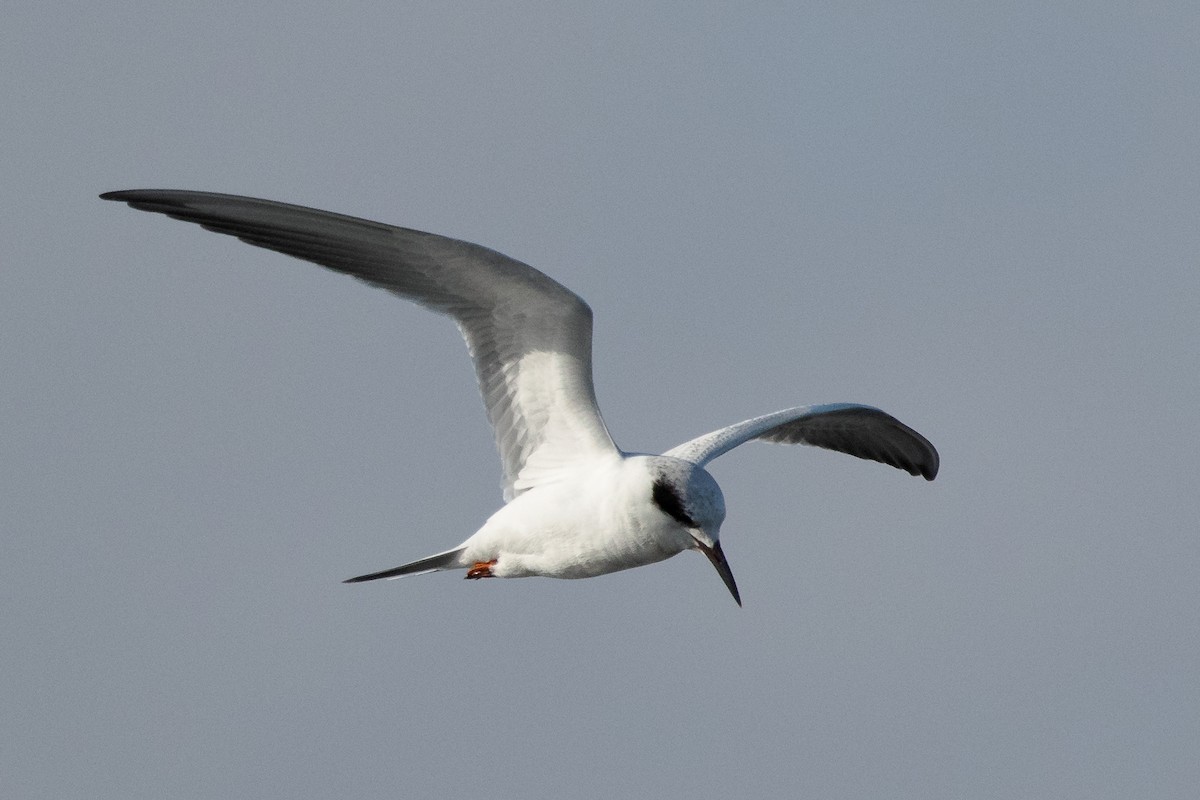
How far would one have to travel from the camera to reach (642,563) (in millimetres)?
12227

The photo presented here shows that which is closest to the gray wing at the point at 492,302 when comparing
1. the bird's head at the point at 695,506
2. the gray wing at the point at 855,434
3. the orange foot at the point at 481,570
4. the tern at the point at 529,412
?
the tern at the point at 529,412

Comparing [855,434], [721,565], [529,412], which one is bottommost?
[721,565]

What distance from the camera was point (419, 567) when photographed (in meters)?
13.4

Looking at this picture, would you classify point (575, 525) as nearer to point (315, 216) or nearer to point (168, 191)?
point (315, 216)

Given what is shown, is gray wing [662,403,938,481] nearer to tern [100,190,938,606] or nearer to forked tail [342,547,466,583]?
tern [100,190,938,606]

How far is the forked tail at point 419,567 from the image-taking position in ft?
43.5

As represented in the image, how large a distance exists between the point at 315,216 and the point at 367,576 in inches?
112

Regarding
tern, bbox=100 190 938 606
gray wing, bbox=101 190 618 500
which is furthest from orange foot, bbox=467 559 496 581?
gray wing, bbox=101 190 618 500

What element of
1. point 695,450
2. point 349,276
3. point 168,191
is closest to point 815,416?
point 695,450

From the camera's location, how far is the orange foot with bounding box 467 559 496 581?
1298cm

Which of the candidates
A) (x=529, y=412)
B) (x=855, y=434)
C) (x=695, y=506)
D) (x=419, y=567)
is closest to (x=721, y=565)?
(x=695, y=506)

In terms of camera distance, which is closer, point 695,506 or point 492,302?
point 695,506

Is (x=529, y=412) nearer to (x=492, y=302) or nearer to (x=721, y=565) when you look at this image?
(x=492, y=302)

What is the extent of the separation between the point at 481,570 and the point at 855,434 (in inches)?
169
